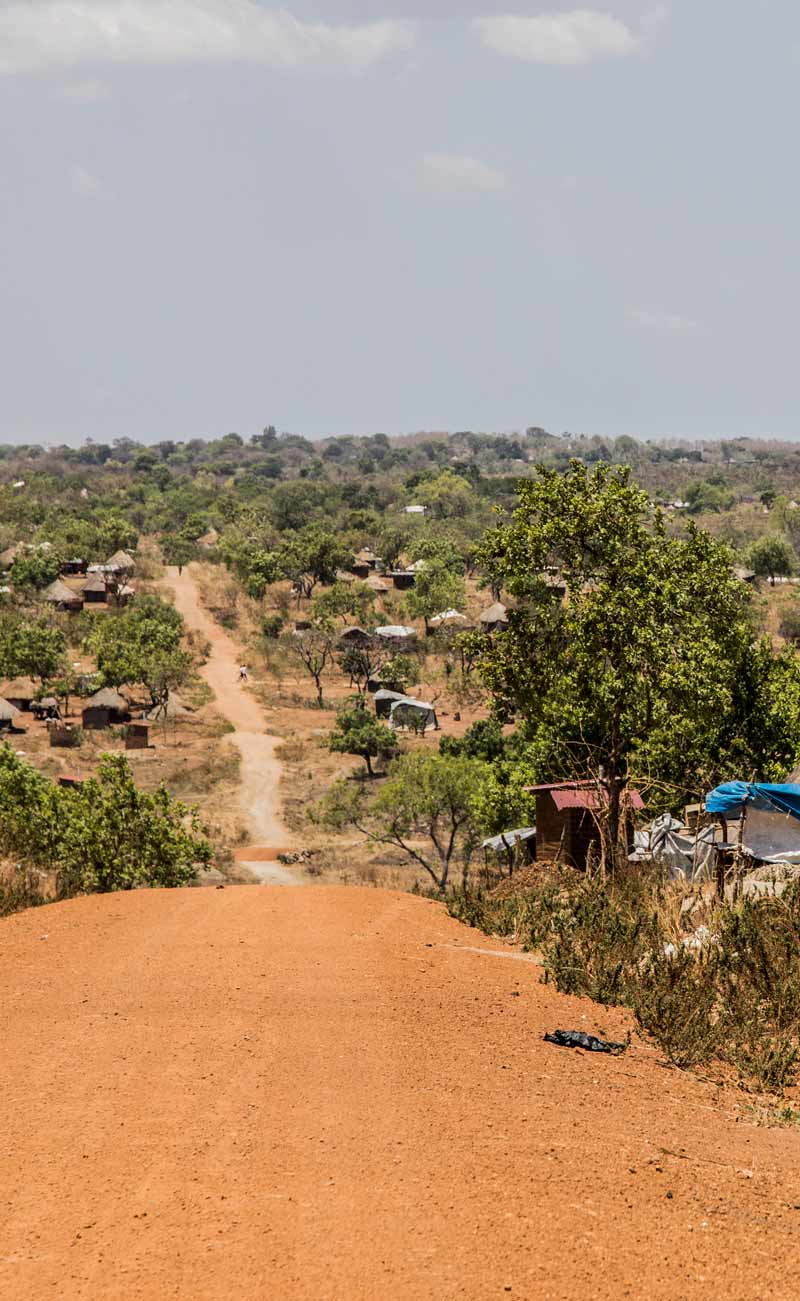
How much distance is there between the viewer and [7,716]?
4578cm

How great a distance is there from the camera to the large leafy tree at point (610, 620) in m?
14.7

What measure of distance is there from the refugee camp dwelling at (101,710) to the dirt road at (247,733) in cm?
529

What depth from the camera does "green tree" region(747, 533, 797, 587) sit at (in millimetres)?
76062

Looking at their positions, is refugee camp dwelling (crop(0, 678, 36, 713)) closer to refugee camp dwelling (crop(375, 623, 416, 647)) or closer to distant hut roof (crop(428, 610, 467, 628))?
refugee camp dwelling (crop(375, 623, 416, 647))

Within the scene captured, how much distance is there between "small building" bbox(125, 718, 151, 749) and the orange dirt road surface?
123ft

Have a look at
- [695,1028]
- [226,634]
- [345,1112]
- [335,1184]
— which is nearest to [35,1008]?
[345,1112]

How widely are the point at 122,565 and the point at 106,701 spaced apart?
27710 mm

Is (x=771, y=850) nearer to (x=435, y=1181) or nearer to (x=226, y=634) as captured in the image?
(x=435, y=1181)

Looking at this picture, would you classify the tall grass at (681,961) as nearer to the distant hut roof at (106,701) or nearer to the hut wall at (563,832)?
the hut wall at (563,832)

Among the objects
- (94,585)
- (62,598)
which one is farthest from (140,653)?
(94,585)

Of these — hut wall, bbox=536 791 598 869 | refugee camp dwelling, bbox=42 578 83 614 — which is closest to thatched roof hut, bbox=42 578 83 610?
refugee camp dwelling, bbox=42 578 83 614

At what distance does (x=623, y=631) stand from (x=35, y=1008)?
31.8 ft

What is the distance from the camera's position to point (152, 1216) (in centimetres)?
450

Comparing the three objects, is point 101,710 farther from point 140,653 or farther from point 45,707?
point 140,653
